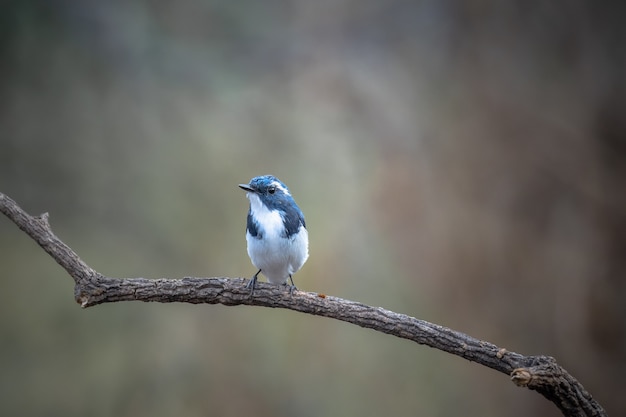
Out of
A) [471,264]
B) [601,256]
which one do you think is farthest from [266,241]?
[601,256]

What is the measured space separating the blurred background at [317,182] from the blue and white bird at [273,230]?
1483mm

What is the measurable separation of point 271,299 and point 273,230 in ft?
1.00

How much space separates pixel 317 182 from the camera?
4336 mm

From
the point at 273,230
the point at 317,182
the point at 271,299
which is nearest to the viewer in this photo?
the point at 271,299

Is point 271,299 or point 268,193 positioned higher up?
point 268,193

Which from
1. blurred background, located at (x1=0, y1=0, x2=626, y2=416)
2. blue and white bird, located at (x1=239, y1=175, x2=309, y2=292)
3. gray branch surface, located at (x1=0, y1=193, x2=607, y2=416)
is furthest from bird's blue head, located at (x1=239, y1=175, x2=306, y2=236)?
blurred background, located at (x1=0, y1=0, x2=626, y2=416)

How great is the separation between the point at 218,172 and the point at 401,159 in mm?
1360

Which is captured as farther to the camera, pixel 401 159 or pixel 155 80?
pixel 401 159

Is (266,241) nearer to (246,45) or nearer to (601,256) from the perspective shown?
(246,45)

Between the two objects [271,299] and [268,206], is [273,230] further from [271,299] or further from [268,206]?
[271,299]

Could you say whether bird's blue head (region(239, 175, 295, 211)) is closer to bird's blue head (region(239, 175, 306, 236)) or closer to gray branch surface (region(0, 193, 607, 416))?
bird's blue head (region(239, 175, 306, 236))

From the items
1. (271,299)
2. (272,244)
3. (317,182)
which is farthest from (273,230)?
(317,182)

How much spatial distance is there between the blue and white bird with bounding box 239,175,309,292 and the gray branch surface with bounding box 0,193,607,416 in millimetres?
152

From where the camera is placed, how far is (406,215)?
174 inches
